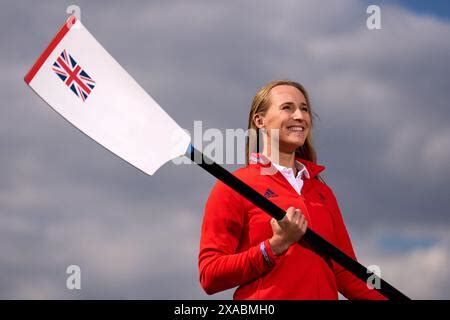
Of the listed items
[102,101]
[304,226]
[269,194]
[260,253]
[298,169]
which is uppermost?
[102,101]

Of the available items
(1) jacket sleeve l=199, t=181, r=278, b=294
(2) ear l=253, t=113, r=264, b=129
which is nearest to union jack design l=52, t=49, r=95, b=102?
(1) jacket sleeve l=199, t=181, r=278, b=294

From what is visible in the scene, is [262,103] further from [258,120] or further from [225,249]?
[225,249]

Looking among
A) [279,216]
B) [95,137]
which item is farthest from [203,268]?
[95,137]

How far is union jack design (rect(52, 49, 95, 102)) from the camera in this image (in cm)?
446

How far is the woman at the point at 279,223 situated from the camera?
439cm

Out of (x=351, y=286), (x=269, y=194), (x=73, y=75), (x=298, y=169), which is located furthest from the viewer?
(x=298, y=169)

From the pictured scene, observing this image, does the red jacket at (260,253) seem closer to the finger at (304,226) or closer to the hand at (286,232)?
the hand at (286,232)

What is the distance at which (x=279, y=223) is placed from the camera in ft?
14.3

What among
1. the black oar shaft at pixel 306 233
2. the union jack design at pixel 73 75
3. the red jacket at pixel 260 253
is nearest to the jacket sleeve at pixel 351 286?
the red jacket at pixel 260 253

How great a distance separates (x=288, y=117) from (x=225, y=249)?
2.98ft

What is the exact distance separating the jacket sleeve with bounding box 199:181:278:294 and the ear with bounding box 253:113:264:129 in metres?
0.51

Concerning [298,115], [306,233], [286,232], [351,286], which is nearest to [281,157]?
[298,115]
